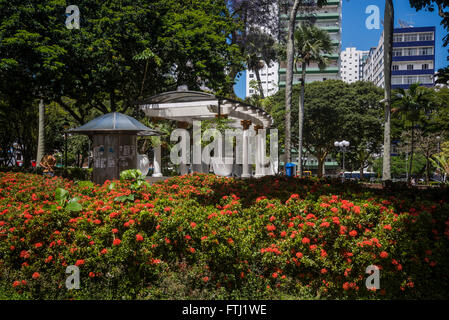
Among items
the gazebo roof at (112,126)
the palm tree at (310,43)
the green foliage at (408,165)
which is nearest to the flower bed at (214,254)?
the gazebo roof at (112,126)

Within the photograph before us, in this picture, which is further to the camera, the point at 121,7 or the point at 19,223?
the point at 121,7

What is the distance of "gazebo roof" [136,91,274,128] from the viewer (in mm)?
14125

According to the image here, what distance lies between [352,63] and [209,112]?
7611 inches

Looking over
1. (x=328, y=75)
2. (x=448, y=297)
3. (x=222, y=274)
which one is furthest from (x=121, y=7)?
(x=328, y=75)

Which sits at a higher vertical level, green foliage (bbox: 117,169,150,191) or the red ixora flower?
green foliage (bbox: 117,169,150,191)

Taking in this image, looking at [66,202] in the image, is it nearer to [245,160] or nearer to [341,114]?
[245,160]

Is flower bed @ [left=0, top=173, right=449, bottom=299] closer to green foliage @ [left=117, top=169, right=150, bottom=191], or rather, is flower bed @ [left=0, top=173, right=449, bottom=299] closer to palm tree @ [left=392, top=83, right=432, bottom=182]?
green foliage @ [left=117, top=169, right=150, bottom=191]

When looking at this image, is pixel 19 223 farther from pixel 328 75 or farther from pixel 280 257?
pixel 328 75

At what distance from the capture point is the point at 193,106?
14617 mm

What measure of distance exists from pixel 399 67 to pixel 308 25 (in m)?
64.6

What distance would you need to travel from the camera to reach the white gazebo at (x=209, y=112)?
1434 centimetres

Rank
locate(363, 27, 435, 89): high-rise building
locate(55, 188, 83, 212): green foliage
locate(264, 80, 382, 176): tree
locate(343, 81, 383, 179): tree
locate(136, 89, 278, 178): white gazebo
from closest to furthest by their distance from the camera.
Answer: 1. locate(55, 188, 83, 212): green foliage
2. locate(136, 89, 278, 178): white gazebo
3. locate(343, 81, 383, 179): tree
4. locate(264, 80, 382, 176): tree
5. locate(363, 27, 435, 89): high-rise building

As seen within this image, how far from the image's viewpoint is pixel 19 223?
4.57 m
